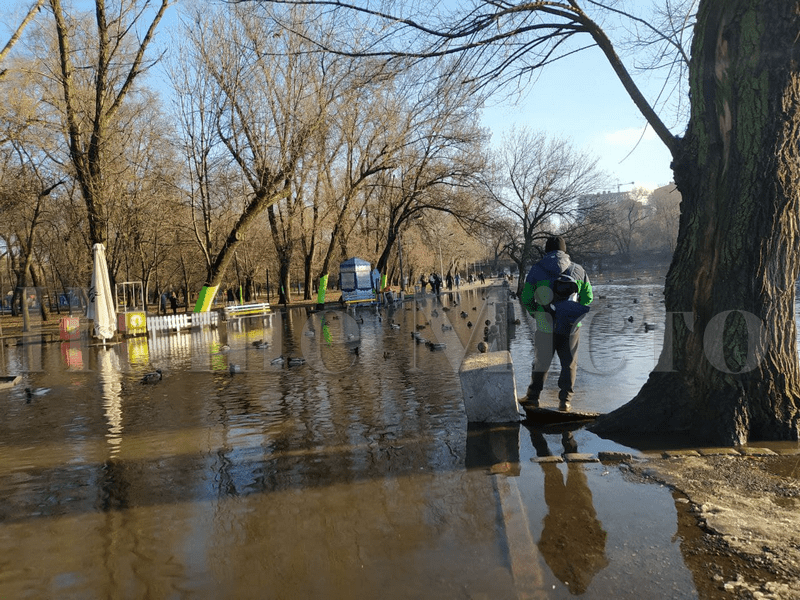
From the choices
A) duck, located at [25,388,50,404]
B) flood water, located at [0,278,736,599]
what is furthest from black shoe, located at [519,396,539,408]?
duck, located at [25,388,50,404]

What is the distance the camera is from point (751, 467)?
16.0 ft

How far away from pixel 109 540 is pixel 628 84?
260 inches

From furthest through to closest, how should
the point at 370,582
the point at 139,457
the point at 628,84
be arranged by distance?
the point at 628,84 < the point at 139,457 < the point at 370,582

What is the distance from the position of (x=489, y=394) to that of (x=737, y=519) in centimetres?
302

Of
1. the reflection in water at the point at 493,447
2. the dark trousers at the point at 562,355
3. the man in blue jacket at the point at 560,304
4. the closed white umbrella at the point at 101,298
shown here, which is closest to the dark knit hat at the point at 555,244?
the man in blue jacket at the point at 560,304

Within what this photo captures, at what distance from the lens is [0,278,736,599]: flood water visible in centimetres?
352

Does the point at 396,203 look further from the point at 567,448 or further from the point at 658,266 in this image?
the point at 658,266

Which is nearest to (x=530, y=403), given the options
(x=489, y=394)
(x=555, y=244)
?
(x=489, y=394)

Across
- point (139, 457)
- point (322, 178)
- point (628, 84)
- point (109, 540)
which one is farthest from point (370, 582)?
point (322, 178)

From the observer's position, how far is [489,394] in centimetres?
671

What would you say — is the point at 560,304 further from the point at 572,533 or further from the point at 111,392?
the point at 111,392

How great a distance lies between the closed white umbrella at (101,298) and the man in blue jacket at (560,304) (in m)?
15.2

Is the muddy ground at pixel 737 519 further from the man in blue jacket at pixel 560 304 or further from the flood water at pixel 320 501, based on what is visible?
the man in blue jacket at pixel 560 304

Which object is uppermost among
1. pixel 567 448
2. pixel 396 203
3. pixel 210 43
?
pixel 210 43
